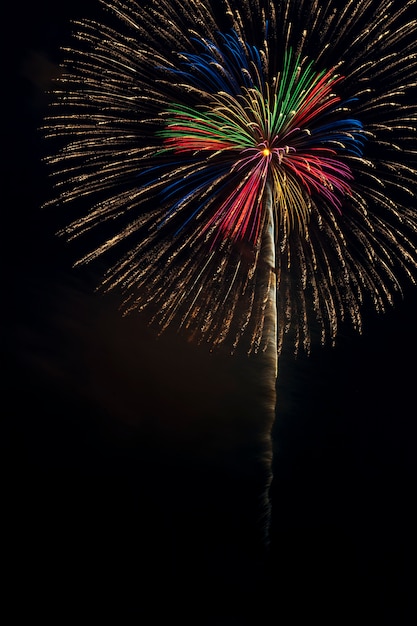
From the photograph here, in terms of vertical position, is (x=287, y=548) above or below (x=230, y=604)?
above

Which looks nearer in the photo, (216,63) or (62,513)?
(216,63)

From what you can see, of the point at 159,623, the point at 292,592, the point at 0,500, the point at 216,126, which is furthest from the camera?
the point at 0,500

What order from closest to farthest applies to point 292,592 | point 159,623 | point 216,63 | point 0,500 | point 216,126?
1. point 216,63
2. point 216,126
3. point 159,623
4. point 292,592
5. point 0,500

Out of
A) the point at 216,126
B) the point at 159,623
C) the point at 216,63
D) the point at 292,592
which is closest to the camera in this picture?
the point at 216,63

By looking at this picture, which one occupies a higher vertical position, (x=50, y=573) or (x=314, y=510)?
(x=314, y=510)

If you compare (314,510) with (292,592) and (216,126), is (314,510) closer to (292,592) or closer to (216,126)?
(292,592)

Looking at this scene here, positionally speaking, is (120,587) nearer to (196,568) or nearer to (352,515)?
(196,568)

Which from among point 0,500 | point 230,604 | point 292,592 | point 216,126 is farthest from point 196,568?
point 216,126

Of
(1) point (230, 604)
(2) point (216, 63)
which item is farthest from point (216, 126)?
(1) point (230, 604)

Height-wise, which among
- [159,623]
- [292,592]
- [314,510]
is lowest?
[159,623]
